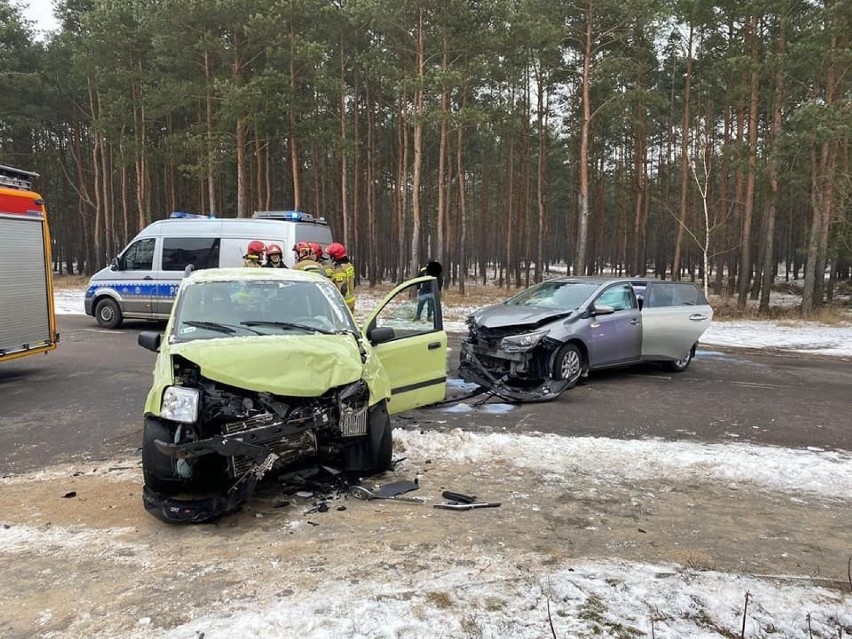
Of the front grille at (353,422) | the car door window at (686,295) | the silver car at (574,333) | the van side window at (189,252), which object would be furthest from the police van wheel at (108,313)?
the car door window at (686,295)

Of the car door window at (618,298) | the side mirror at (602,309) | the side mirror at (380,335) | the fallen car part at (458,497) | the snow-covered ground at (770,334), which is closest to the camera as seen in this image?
the fallen car part at (458,497)

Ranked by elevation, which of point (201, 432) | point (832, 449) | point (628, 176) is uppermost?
point (628, 176)

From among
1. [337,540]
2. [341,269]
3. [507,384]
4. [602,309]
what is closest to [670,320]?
[602,309]

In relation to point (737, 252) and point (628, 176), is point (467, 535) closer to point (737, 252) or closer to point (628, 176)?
point (737, 252)

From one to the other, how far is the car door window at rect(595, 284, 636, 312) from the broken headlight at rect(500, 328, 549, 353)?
143 centimetres

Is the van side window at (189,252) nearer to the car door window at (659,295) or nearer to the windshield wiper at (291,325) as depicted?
the windshield wiper at (291,325)

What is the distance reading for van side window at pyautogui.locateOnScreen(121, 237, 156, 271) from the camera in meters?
13.8

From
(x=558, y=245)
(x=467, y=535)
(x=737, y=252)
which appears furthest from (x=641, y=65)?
(x=558, y=245)

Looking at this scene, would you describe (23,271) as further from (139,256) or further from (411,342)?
(411,342)

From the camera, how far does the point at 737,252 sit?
34500 millimetres

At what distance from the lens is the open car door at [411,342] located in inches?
220

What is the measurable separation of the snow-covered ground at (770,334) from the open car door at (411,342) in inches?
370

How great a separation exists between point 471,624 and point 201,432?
7.29 ft

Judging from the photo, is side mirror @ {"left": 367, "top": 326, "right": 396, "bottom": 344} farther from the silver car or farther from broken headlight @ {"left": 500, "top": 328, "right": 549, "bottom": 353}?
broken headlight @ {"left": 500, "top": 328, "right": 549, "bottom": 353}
